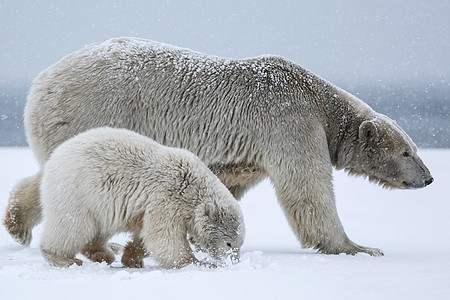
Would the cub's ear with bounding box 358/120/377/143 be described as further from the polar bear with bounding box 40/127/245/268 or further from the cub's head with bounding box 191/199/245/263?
the cub's head with bounding box 191/199/245/263

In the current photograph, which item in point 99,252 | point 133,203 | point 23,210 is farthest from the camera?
point 23,210

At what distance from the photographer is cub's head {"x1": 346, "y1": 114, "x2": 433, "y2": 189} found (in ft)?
26.9

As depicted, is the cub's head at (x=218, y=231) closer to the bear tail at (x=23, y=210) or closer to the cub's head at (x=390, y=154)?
the bear tail at (x=23, y=210)

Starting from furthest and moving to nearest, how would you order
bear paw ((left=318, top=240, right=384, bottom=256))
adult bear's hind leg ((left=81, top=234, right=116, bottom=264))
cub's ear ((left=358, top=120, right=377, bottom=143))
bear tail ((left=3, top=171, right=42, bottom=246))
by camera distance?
cub's ear ((left=358, top=120, right=377, bottom=143))
bear tail ((left=3, top=171, right=42, bottom=246))
bear paw ((left=318, top=240, right=384, bottom=256))
adult bear's hind leg ((left=81, top=234, right=116, bottom=264))

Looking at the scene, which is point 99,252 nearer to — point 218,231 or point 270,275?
point 218,231

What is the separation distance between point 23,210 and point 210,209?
2790 millimetres

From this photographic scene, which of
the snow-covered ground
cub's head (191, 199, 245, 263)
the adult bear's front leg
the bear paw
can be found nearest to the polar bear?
cub's head (191, 199, 245, 263)

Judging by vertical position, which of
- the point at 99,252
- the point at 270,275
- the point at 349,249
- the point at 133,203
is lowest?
the point at 99,252

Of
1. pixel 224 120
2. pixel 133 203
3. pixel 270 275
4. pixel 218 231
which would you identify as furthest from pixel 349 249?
pixel 133 203

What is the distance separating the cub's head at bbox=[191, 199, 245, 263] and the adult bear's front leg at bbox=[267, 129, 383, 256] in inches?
66.4

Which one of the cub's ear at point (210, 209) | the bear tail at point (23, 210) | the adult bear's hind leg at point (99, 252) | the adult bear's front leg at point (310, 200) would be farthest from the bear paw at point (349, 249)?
the bear tail at point (23, 210)

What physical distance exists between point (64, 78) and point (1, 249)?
2.03m

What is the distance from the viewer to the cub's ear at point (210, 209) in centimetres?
604

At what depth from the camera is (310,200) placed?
7625mm
